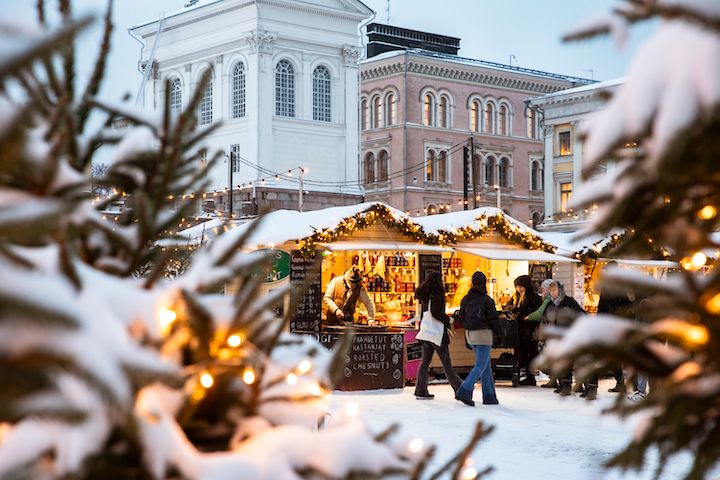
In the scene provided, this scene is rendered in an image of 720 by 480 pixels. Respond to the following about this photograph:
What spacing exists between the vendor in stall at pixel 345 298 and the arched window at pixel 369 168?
39.2 meters

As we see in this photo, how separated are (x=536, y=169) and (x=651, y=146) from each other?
189 ft

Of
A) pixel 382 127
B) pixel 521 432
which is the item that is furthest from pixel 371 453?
pixel 382 127

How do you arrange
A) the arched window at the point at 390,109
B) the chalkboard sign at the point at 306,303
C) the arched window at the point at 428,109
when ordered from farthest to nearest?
the arched window at the point at 428,109
the arched window at the point at 390,109
the chalkboard sign at the point at 306,303

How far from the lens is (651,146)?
1.31 m

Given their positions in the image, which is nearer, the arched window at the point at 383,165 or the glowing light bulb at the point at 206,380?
the glowing light bulb at the point at 206,380

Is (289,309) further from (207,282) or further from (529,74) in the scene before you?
(529,74)

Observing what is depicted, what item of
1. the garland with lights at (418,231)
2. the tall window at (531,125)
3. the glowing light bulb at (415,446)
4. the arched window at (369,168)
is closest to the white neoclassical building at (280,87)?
the arched window at (369,168)

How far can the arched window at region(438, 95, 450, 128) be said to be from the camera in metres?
53.4

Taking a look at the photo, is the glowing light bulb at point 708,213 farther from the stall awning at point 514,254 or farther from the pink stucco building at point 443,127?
the pink stucco building at point 443,127

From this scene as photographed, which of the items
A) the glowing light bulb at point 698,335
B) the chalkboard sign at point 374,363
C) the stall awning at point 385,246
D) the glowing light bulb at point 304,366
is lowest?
the chalkboard sign at point 374,363

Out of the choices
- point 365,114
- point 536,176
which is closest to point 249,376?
point 365,114

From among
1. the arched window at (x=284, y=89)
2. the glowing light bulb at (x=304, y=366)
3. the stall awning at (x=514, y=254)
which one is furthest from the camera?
the arched window at (x=284, y=89)

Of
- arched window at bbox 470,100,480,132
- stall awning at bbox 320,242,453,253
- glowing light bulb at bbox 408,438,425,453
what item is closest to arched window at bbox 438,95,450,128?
arched window at bbox 470,100,480,132

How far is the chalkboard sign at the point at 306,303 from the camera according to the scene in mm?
13812
